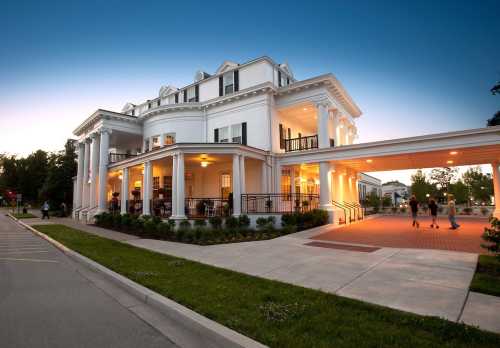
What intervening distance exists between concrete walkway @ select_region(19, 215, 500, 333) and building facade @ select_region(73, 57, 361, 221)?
6287mm

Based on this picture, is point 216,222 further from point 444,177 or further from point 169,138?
point 444,177

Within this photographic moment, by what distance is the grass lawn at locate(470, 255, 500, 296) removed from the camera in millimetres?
4571

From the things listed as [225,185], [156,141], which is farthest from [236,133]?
[156,141]

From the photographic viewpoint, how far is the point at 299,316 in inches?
146

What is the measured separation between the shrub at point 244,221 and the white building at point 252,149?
48 cm

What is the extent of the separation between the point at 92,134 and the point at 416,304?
88.8 ft

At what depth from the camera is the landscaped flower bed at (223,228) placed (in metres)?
12.4

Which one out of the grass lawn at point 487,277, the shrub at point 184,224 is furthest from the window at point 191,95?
Answer: the grass lawn at point 487,277

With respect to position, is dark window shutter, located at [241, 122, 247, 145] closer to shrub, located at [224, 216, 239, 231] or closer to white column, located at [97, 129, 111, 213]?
shrub, located at [224, 216, 239, 231]

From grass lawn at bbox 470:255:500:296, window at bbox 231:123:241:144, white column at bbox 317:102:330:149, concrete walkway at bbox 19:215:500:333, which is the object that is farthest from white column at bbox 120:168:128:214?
grass lawn at bbox 470:255:500:296

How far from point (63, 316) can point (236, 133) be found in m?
16.8

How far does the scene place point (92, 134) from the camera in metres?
24.2

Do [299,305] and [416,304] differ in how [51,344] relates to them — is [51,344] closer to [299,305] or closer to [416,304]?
[299,305]

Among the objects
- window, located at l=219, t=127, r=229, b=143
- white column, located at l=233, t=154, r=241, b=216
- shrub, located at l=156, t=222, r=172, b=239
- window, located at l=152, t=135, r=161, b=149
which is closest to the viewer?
shrub, located at l=156, t=222, r=172, b=239
